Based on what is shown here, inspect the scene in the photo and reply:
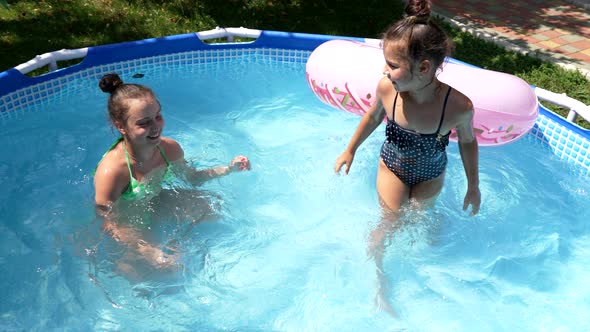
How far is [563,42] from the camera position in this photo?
702 centimetres

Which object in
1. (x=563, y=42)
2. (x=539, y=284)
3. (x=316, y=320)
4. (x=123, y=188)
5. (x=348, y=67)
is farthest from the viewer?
(x=563, y=42)

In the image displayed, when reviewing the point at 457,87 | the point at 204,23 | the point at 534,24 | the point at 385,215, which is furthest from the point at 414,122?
the point at 534,24

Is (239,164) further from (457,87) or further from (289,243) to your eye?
(457,87)

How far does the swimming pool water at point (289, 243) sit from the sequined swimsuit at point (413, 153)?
368 mm

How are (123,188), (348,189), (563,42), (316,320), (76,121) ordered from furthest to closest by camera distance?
(563,42) → (76,121) → (348,189) → (316,320) → (123,188)

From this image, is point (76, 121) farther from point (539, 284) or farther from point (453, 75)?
point (539, 284)

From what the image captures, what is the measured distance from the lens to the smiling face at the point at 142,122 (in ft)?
9.81

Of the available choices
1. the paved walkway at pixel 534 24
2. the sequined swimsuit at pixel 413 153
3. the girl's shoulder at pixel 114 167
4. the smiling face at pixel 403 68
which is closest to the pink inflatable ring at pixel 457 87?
the sequined swimsuit at pixel 413 153

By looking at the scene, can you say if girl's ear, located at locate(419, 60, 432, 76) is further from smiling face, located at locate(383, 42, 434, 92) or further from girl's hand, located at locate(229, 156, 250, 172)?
girl's hand, located at locate(229, 156, 250, 172)

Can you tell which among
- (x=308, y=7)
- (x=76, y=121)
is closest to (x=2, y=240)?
(x=76, y=121)

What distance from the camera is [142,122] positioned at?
3014mm

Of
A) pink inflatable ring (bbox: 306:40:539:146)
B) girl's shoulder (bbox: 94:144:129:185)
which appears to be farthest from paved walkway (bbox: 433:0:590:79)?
girl's shoulder (bbox: 94:144:129:185)

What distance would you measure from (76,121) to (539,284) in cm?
412

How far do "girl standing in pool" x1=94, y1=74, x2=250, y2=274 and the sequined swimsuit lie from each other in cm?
94
